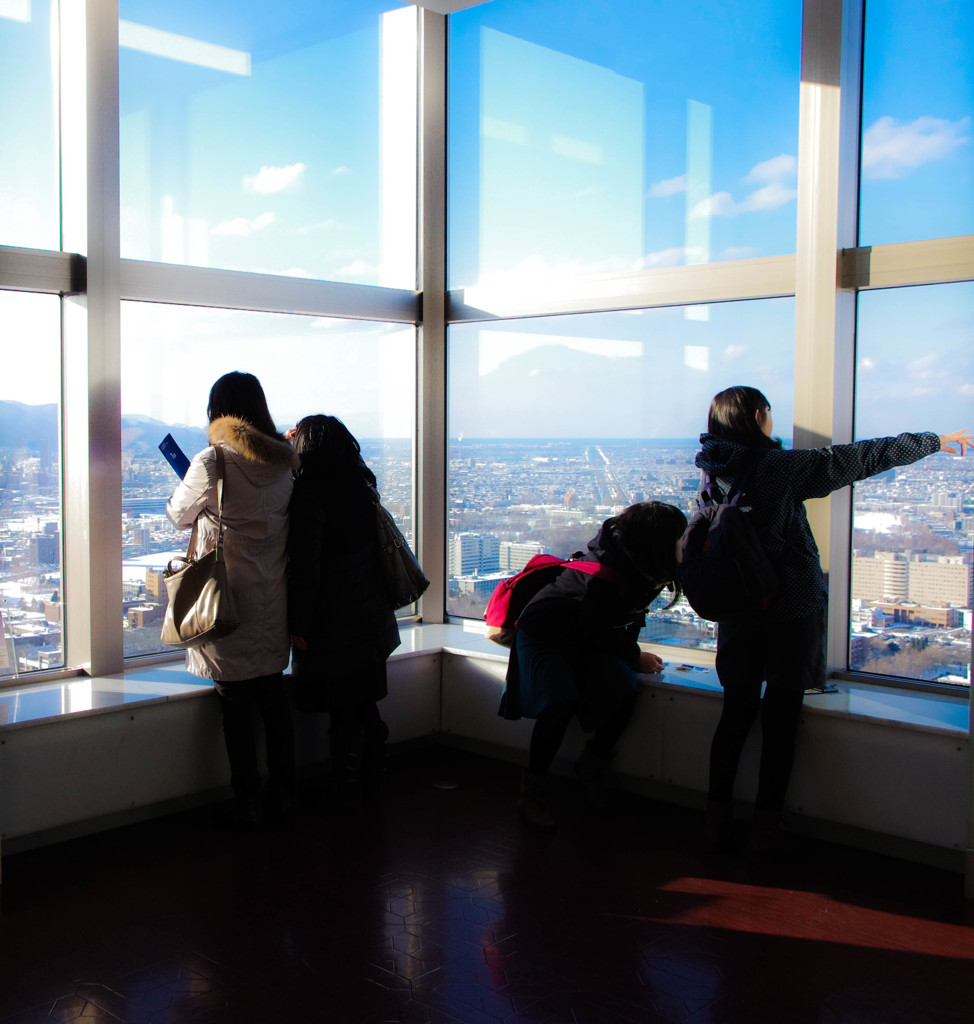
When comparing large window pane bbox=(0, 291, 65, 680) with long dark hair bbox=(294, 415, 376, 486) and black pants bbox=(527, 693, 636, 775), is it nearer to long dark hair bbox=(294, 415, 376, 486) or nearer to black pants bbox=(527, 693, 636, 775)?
long dark hair bbox=(294, 415, 376, 486)

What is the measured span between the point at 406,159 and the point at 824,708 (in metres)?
3.56

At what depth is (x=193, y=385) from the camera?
14.9 feet

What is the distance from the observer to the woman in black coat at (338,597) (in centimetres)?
394

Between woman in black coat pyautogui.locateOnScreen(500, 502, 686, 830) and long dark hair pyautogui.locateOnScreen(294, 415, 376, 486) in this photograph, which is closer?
woman in black coat pyautogui.locateOnScreen(500, 502, 686, 830)

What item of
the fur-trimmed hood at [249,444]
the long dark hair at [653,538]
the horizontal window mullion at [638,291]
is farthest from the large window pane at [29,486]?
the long dark hair at [653,538]

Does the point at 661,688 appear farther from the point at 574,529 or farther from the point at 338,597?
the point at 338,597

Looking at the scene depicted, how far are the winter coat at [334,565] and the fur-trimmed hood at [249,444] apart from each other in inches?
8.3

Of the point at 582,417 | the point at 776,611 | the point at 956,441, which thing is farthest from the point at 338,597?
the point at 956,441

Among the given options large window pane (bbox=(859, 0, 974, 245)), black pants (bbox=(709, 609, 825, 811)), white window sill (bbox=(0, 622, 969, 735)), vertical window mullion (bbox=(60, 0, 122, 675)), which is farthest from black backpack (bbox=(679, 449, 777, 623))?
vertical window mullion (bbox=(60, 0, 122, 675))

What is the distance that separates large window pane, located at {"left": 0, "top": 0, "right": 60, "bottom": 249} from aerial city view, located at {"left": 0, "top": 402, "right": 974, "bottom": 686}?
0.77 m

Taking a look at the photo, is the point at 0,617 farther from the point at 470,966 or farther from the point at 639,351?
the point at 639,351

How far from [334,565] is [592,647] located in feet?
3.68

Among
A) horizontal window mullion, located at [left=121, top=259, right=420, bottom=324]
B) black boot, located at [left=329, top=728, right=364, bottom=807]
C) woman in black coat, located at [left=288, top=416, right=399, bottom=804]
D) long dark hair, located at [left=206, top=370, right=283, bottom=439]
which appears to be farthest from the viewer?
horizontal window mullion, located at [left=121, top=259, right=420, bottom=324]

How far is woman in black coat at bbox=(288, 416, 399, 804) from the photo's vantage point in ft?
12.9
